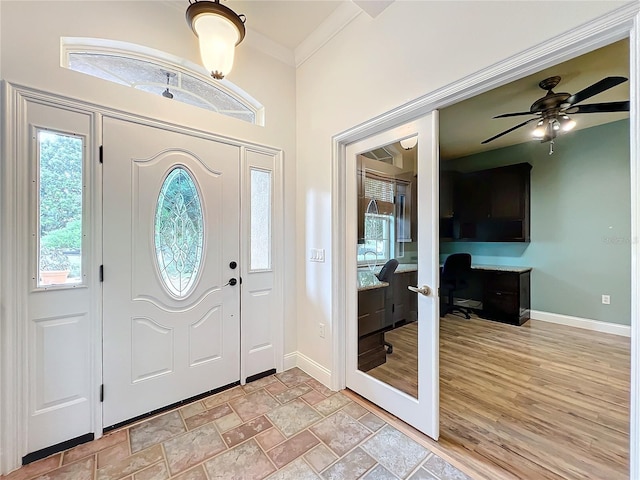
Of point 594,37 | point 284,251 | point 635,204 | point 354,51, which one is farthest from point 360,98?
point 635,204

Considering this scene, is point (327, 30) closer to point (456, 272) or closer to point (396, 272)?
point (396, 272)

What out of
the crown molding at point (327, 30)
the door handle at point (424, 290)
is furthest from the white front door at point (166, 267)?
the door handle at point (424, 290)

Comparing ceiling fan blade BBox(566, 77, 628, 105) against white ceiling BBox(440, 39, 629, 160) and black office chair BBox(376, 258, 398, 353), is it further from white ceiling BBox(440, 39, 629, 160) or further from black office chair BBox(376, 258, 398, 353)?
black office chair BBox(376, 258, 398, 353)

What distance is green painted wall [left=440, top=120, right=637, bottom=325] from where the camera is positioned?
3555mm

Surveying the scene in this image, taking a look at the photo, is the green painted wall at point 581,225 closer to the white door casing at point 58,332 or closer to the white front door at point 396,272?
the white front door at point 396,272

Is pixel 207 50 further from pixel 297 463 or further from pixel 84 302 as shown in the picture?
pixel 297 463

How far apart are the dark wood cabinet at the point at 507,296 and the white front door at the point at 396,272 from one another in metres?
2.98

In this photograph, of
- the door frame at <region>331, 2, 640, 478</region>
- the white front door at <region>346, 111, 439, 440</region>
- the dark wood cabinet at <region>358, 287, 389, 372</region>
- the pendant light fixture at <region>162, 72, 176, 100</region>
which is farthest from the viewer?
the dark wood cabinet at <region>358, 287, 389, 372</region>

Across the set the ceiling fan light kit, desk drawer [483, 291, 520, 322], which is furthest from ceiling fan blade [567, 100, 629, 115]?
desk drawer [483, 291, 520, 322]

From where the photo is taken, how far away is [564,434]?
1793 mm

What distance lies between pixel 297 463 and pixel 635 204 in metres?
2.07

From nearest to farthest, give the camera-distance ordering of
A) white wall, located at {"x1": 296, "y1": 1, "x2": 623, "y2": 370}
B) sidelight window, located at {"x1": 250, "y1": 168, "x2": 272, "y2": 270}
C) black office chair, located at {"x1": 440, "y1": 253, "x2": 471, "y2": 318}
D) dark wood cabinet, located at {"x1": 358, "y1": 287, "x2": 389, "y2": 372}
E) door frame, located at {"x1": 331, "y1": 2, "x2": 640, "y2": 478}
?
door frame, located at {"x1": 331, "y1": 2, "x2": 640, "y2": 478}, white wall, located at {"x1": 296, "y1": 1, "x2": 623, "y2": 370}, dark wood cabinet, located at {"x1": 358, "y1": 287, "x2": 389, "y2": 372}, sidelight window, located at {"x1": 250, "y1": 168, "x2": 272, "y2": 270}, black office chair, located at {"x1": 440, "y1": 253, "x2": 471, "y2": 318}

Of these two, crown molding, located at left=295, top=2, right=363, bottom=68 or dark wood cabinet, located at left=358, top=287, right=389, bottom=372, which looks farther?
dark wood cabinet, located at left=358, top=287, right=389, bottom=372

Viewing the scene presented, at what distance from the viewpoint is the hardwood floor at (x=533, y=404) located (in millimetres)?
1567
